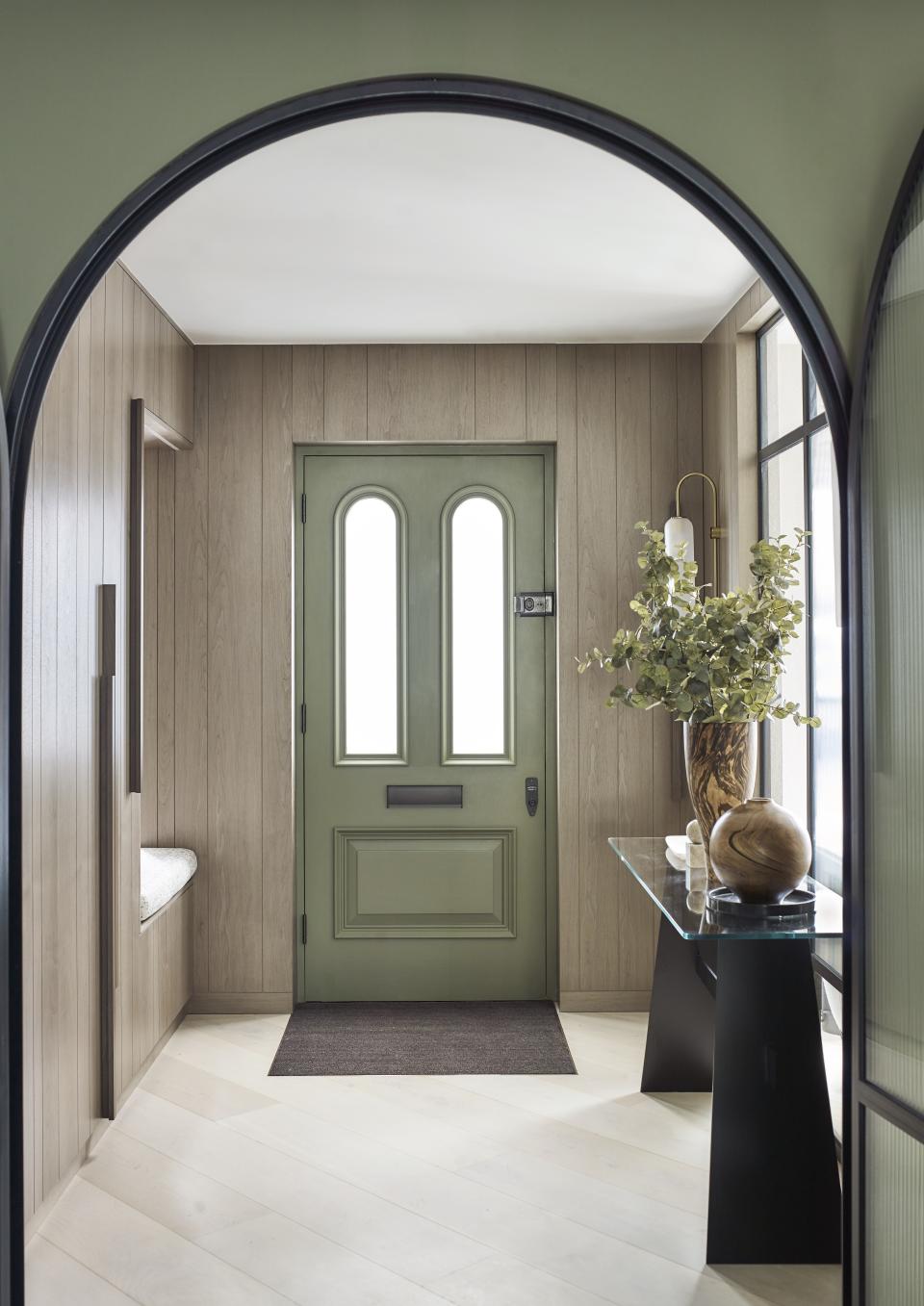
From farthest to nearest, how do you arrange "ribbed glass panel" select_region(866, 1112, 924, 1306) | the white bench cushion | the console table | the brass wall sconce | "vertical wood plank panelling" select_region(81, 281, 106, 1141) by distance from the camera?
the brass wall sconce
the white bench cushion
"vertical wood plank panelling" select_region(81, 281, 106, 1141)
the console table
"ribbed glass panel" select_region(866, 1112, 924, 1306)

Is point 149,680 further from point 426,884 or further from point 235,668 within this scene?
point 426,884

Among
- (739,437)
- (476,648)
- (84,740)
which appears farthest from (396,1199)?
(739,437)

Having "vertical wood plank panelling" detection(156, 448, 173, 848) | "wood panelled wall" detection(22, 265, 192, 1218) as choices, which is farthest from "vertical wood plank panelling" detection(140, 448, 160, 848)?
"wood panelled wall" detection(22, 265, 192, 1218)

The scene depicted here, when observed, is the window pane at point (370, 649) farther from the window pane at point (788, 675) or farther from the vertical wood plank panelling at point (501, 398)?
the window pane at point (788, 675)

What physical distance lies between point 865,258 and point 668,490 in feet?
8.41

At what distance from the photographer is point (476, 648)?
4.46 metres

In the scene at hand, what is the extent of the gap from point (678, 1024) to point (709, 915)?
3.86 ft

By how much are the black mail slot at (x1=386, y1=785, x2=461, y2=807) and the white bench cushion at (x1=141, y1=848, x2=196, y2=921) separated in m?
0.82

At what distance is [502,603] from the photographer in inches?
176

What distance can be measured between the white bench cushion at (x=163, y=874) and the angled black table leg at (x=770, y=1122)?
2015 millimetres

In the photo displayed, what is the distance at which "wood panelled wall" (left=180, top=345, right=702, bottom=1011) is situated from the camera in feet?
14.3

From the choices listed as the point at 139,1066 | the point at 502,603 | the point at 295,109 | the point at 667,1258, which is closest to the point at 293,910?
the point at 139,1066

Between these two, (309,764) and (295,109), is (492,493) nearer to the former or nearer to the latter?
(309,764)

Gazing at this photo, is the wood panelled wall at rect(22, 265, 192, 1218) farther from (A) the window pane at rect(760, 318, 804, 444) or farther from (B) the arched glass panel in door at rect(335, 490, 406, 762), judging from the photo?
(A) the window pane at rect(760, 318, 804, 444)
